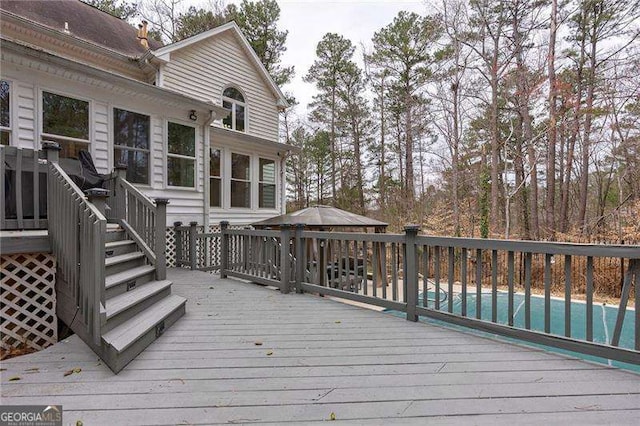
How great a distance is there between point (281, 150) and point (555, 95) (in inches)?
388

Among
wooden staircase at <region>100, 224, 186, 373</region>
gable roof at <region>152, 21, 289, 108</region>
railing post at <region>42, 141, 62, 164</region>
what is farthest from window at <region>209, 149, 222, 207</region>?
railing post at <region>42, 141, 62, 164</region>

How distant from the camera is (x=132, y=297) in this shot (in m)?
3.05

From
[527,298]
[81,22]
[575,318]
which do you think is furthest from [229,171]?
[575,318]

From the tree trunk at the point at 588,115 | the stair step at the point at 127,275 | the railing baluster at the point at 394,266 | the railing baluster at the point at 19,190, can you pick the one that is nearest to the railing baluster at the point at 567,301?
the railing baluster at the point at 394,266

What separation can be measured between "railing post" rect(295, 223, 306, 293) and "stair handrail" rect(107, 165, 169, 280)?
176 cm

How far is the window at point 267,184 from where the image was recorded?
10219 mm

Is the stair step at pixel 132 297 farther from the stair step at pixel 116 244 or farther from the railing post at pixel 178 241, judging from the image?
the railing post at pixel 178 241

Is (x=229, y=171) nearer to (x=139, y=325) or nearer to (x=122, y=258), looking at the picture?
(x=122, y=258)

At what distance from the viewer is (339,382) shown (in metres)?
2.13

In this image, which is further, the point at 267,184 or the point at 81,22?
the point at 267,184

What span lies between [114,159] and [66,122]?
3.04 ft

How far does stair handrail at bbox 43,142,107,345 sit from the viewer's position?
2.37 meters

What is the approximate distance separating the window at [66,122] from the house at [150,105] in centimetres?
1

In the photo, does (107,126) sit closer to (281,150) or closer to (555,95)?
(281,150)
